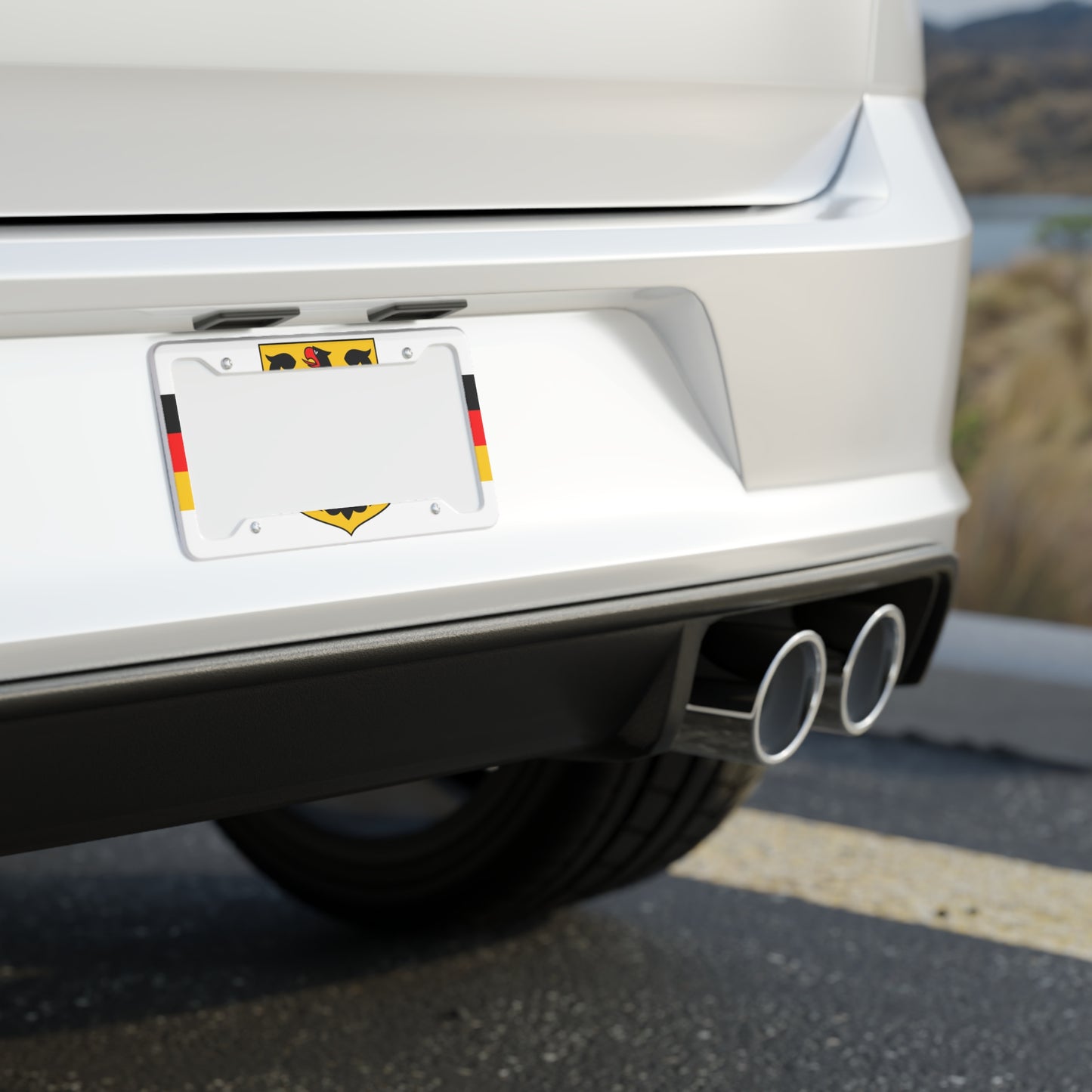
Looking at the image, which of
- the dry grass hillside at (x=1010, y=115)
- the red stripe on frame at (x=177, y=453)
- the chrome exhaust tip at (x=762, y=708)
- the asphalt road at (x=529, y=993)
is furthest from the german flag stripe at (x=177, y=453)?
the dry grass hillside at (x=1010, y=115)

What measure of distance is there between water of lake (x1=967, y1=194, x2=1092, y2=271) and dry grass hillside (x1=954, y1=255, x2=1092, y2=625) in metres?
0.11

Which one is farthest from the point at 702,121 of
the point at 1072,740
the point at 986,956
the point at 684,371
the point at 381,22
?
the point at 1072,740

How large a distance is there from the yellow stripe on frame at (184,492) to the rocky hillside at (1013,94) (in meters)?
7.01

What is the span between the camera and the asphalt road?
2.06 meters

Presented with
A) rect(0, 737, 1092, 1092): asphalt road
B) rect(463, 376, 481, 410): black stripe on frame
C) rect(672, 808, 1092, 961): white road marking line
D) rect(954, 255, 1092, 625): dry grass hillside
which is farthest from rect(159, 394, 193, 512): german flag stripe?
rect(954, 255, 1092, 625): dry grass hillside

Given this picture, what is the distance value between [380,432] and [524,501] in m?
0.15

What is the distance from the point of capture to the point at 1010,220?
728 centimetres

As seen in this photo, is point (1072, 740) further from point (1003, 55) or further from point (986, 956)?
point (1003, 55)

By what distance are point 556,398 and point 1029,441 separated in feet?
13.1

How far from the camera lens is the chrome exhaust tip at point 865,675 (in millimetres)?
1826

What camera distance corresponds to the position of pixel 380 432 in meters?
1.54

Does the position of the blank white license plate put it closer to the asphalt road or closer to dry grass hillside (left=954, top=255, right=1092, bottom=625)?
the asphalt road

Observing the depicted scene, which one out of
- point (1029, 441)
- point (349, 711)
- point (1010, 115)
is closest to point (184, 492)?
point (349, 711)

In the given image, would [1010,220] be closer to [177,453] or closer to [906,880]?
[906,880]
